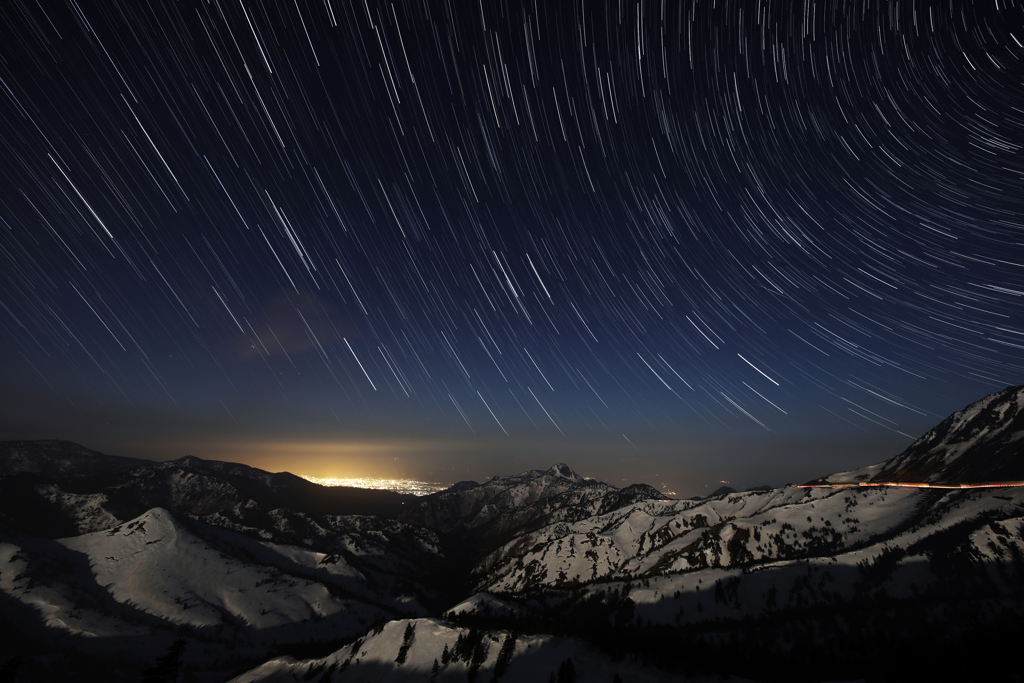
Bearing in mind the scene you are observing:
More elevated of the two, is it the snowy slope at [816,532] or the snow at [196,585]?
the snowy slope at [816,532]

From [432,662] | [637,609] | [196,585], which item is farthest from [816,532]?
[196,585]

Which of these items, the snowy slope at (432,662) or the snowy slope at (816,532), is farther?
the snowy slope at (816,532)

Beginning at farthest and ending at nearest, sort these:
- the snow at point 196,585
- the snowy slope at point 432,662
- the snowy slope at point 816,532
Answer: the snow at point 196,585 → the snowy slope at point 816,532 → the snowy slope at point 432,662

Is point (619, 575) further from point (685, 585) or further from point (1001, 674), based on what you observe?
point (1001, 674)

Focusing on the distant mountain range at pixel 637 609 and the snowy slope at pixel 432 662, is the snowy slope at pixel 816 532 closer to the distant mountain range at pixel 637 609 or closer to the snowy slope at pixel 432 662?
the distant mountain range at pixel 637 609

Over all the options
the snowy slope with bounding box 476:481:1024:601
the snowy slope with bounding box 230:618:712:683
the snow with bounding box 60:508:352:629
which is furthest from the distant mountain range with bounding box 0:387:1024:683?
the snowy slope with bounding box 476:481:1024:601

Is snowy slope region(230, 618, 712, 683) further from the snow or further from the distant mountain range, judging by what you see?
the snow

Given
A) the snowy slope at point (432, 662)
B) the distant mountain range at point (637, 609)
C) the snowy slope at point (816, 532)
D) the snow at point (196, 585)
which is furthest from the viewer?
the snow at point (196, 585)

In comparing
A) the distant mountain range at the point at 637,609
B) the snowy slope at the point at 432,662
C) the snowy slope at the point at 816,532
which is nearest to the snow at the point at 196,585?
the distant mountain range at the point at 637,609

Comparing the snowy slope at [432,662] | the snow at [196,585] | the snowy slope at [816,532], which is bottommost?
the snow at [196,585]

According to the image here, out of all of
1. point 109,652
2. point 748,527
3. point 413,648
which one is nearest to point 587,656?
point 413,648

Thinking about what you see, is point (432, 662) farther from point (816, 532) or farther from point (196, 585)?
point (816, 532)
